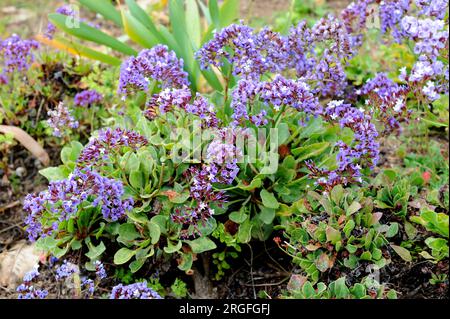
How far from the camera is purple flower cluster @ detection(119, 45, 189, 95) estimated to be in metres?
2.88

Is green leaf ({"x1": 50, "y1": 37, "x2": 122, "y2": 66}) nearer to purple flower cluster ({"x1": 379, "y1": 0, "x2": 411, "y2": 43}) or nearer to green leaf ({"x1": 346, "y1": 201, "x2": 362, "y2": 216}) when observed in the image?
purple flower cluster ({"x1": 379, "y1": 0, "x2": 411, "y2": 43})

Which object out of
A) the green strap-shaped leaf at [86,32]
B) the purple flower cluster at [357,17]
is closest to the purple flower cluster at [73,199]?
the green strap-shaped leaf at [86,32]

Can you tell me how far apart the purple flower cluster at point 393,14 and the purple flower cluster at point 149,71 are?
3.47ft

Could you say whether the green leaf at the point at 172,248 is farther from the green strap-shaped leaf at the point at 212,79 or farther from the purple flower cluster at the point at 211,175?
the green strap-shaped leaf at the point at 212,79

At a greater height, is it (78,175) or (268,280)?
(78,175)

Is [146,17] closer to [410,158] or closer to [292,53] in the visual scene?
[292,53]

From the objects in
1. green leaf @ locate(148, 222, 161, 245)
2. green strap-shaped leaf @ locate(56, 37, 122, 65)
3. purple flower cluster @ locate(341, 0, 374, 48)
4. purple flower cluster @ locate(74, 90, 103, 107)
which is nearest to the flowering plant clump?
green leaf @ locate(148, 222, 161, 245)

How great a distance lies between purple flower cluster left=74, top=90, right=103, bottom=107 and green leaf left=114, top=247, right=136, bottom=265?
120cm

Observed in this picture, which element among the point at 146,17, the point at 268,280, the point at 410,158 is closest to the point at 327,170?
Answer: the point at 268,280

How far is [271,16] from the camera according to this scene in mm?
5316

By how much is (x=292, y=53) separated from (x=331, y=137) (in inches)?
17.8

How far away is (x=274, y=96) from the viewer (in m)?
2.66

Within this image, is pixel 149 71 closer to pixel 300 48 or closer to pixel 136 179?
pixel 136 179

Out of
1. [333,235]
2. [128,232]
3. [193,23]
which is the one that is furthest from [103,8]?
[333,235]
